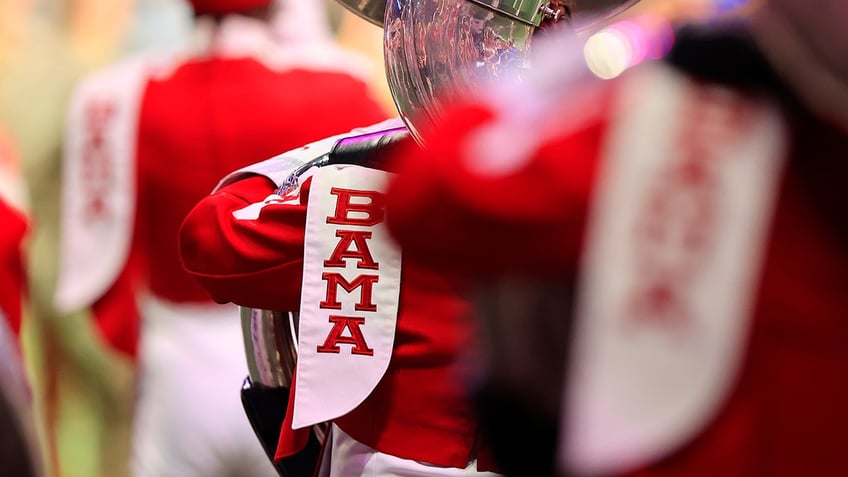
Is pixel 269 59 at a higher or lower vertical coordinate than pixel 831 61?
higher

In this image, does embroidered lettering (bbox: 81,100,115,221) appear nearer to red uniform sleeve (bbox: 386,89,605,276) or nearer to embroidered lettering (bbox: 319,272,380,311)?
embroidered lettering (bbox: 319,272,380,311)

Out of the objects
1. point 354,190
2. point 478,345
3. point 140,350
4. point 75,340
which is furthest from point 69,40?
point 478,345

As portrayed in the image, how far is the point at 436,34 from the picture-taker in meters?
1.33

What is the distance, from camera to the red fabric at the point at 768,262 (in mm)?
834

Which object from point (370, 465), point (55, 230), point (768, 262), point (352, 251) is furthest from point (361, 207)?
point (55, 230)

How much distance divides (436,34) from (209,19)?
1.21 metres

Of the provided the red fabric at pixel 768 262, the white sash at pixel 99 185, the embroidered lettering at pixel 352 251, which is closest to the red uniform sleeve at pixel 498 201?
the red fabric at pixel 768 262

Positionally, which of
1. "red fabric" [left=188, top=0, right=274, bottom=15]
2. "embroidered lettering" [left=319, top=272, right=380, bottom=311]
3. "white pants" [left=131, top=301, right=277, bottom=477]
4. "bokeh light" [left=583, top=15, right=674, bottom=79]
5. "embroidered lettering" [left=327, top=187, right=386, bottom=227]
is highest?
"red fabric" [left=188, top=0, right=274, bottom=15]

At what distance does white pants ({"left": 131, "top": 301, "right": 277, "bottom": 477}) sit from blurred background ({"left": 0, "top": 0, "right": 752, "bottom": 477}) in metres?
0.19

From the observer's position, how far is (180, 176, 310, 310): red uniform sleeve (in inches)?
52.6

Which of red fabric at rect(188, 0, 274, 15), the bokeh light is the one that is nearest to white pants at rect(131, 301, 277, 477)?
red fabric at rect(188, 0, 274, 15)

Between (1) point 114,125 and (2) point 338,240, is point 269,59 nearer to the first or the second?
(1) point 114,125

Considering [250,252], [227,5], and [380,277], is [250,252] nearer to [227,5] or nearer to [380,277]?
[380,277]

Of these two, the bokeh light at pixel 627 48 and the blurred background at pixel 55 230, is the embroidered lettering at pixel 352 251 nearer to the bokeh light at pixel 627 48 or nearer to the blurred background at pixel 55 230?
the bokeh light at pixel 627 48
